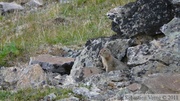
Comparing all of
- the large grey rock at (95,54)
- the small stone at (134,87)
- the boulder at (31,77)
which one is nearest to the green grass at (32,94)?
the boulder at (31,77)

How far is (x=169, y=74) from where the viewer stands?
708 centimetres

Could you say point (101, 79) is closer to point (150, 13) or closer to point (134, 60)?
point (134, 60)

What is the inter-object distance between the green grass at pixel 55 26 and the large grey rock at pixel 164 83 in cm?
406

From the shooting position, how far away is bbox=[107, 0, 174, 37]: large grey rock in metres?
8.36

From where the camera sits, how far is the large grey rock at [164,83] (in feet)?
21.9

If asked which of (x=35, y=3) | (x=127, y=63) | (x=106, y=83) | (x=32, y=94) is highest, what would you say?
(x=35, y=3)

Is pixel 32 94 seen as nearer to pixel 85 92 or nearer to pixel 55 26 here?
pixel 85 92

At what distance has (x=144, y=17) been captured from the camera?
8.53 meters

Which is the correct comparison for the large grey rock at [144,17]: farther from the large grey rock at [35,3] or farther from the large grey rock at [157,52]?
the large grey rock at [35,3]

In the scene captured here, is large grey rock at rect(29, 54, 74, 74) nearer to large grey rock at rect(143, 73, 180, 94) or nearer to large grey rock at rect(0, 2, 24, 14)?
large grey rock at rect(143, 73, 180, 94)

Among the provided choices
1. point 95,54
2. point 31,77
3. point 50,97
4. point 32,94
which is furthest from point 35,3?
point 50,97

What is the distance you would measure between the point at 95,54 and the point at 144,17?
3.46 ft

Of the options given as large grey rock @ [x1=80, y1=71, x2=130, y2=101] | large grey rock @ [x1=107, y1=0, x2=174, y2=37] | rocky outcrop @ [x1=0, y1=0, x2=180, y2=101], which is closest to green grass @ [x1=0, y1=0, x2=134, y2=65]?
rocky outcrop @ [x1=0, y1=0, x2=180, y2=101]

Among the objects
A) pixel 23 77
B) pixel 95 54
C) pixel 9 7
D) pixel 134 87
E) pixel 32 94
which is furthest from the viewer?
pixel 9 7
